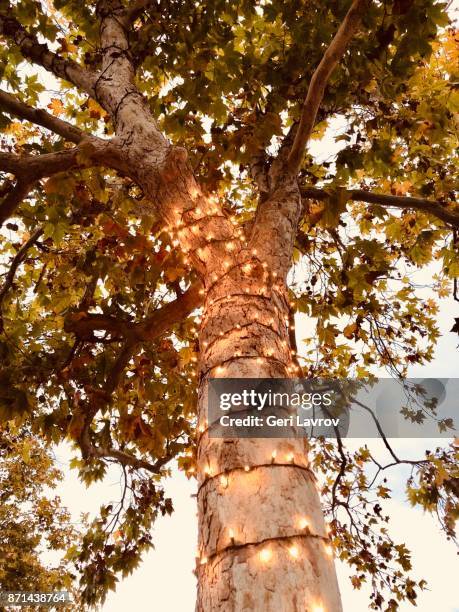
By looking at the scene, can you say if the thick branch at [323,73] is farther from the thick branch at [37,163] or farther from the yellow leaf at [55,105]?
the yellow leaf at [55,105]

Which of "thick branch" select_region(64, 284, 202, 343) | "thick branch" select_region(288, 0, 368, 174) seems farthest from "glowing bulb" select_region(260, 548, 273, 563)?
"thick branch" select_region(288, 0, 368, 174)

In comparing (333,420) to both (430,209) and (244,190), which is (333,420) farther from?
(244,190)

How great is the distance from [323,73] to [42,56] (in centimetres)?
314

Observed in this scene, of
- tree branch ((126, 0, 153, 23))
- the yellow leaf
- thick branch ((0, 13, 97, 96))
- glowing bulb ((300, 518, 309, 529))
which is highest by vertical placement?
the yellow leaf

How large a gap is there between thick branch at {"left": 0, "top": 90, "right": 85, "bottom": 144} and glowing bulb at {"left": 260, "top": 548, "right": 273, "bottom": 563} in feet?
10.3

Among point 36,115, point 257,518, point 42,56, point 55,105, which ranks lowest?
point 257,518

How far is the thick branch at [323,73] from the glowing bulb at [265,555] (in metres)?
2.76

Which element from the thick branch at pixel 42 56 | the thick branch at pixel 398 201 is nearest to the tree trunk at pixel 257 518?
the thick branch at pixel 398 201

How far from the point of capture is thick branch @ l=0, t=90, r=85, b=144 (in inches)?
126

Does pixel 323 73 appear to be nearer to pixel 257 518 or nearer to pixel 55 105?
pixel 257 518

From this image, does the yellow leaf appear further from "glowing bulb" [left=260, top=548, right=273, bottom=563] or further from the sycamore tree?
"glowing bulb" [left=260, top=548, right=273, bottom=563]

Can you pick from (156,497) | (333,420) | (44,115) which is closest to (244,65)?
(44,115)

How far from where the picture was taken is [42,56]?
418cm

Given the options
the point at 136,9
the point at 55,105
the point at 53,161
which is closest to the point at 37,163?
the point at 53,161
